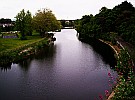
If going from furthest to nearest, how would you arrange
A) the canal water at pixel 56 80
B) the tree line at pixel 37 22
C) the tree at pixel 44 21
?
the tree at pixel 44 21
the tree line at pixel 37 22
the canal water at pixel 56 80

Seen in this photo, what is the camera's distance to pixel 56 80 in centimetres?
2877

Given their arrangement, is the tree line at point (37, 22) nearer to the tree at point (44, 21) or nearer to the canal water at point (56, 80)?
the tree at point (44, 21)

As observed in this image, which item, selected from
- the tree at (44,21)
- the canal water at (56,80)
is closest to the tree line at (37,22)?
the tree at (44,21)

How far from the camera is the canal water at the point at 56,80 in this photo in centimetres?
2370

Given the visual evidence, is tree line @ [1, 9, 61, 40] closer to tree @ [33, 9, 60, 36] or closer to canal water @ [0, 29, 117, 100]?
tree @ [33, 9, 60, 36]

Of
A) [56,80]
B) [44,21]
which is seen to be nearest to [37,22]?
[44,21]

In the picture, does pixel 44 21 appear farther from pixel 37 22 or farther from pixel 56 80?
pixel 56 80

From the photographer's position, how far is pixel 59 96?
23281 millimetres

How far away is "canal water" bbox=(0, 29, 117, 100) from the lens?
77.8ft

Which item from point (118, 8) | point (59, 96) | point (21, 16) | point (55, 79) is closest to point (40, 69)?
point (55, 79)

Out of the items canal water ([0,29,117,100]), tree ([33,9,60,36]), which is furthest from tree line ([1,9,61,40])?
canal water ([0,29,117,100])

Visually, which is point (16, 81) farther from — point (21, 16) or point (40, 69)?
point (21, 16)

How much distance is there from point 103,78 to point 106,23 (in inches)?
1703

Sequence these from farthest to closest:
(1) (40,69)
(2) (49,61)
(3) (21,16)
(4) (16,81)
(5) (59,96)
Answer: (3) (21,16)
(2) (49,61)
(1) (40,69)
(4) (16,81)
(5) (59,96)
